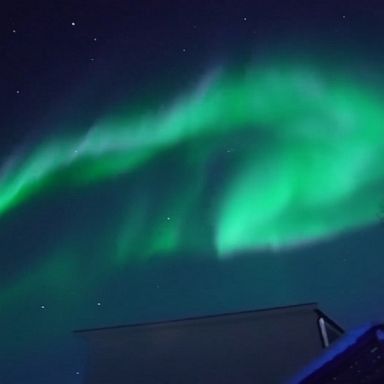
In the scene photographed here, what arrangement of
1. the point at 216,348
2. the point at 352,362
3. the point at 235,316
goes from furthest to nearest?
the point at 235,316 < the point at 216,348 < the point at 352,362

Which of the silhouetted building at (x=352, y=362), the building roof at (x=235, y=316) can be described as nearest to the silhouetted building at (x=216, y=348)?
the building roof at (x=235, y=316)

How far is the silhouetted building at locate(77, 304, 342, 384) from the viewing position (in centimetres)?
1184

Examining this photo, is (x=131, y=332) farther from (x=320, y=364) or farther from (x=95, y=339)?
(x=320, y=364)

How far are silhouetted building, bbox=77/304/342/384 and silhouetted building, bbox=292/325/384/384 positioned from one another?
599 cm

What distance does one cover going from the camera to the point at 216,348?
1252cm

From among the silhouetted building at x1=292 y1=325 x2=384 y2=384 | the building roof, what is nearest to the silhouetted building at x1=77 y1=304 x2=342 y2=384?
the building roof

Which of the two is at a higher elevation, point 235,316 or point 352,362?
point 235,316

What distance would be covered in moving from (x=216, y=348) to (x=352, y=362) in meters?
7.52

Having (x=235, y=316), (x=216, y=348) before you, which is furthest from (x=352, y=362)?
(x=216, y=348)

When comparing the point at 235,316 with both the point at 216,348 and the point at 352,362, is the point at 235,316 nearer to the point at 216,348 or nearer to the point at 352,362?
the point at 216,348

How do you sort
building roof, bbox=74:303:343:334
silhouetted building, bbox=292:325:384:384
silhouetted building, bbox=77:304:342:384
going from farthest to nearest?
building roof, bbox=74:303:343:334
silhouetted building, bbox=77:304:342:384
silhouetted building, bbox=292:325:384:384

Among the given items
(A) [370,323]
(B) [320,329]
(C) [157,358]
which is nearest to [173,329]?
(C) [157,358]

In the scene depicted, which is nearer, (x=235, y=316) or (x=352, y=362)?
(x=352, y=362)

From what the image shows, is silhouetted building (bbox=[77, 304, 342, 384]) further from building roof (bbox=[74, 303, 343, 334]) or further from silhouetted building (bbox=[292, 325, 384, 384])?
silhouetted building (bbox=[292, 325, 384, 384])
